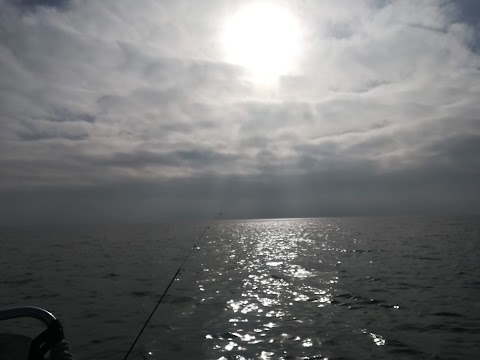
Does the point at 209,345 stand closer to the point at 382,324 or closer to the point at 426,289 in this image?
the point at 382,324

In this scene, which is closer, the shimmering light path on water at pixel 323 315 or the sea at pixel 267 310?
the shimmering light path on water at pixel 323 315

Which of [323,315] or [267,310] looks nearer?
[323,315]

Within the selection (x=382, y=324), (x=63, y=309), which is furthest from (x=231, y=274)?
(x=382, y=324)

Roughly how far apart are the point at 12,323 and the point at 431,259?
2750 centimetres

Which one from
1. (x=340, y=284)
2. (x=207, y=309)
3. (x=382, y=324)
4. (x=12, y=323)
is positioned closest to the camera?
(x=382, y=324)

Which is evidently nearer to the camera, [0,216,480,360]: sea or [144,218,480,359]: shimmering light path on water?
[144,218,480,359]: shimmering light path on water

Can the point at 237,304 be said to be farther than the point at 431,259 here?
No

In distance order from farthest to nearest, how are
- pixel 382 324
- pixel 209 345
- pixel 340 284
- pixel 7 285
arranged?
pixel 7 285 < pixel 340 284 < pixel 382 324 < pixel 209 345

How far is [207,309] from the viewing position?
44.5 feet

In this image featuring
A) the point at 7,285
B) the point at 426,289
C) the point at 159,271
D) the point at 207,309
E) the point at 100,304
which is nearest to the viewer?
the point at 207,309

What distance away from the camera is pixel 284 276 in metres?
20.6

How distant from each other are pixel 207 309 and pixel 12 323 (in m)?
7.47

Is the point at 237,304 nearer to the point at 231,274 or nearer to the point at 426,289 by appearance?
the point at 231,274

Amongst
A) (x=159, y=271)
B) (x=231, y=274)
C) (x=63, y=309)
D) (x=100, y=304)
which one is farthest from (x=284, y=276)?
(x=63, y=309)
